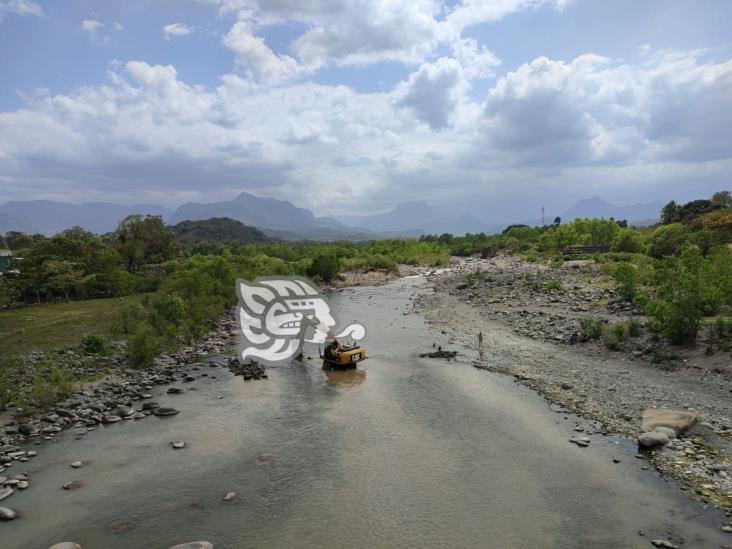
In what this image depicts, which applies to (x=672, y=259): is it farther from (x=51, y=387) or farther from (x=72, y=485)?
(x=51, y=387)

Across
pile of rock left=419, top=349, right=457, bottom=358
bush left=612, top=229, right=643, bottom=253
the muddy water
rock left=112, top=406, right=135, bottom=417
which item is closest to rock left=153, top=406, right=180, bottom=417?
the muddy water

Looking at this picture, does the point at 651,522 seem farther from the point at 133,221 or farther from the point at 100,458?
the point at 133,221

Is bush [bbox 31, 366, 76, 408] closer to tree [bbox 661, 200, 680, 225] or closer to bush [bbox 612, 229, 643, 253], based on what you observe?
bush [bbox 612, 229, 643, 253]

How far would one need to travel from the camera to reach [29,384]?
787 inches

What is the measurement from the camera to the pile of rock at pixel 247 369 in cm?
2436

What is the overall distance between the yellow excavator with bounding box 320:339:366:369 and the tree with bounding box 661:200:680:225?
80.7 m

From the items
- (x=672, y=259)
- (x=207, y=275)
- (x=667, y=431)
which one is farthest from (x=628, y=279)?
(x=207, y=275)

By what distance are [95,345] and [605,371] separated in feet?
89.3

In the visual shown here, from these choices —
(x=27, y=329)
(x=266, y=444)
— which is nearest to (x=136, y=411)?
(x=266, y=444)

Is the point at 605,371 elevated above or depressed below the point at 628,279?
below

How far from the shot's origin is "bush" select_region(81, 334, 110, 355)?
25305mm

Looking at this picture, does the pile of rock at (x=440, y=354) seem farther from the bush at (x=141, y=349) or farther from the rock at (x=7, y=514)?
the rock at (x=7, y=514)

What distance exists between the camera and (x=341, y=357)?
24875mm

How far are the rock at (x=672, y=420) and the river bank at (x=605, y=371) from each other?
259 millimetres
